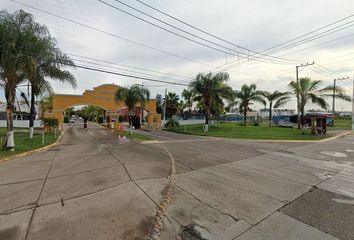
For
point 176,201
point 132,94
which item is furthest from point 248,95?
point 176,201

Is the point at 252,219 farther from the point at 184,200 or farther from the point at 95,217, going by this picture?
the point at 95,217

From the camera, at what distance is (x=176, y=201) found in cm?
579

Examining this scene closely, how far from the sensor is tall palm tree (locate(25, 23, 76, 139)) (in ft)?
43.2

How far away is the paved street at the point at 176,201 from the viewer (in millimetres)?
4418

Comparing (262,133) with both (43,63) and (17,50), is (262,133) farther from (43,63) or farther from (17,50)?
(17,50)

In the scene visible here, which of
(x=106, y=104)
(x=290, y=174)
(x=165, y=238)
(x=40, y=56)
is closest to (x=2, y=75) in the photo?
(x=40, y=56)

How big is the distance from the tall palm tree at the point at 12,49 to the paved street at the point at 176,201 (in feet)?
18.5

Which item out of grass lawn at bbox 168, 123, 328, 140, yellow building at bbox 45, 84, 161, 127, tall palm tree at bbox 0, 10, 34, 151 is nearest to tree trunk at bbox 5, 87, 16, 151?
tall palm tree at bbox 0, 10, 34, 151

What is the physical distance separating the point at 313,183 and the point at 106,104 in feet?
127

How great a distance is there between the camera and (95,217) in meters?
4.78

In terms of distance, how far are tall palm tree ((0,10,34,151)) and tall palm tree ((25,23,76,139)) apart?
321mm

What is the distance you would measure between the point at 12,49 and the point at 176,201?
11714 mm

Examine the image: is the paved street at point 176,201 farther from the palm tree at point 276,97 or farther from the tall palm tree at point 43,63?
the palm tree at point 276,97

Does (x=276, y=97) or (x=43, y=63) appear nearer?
(x=43, y=63)
